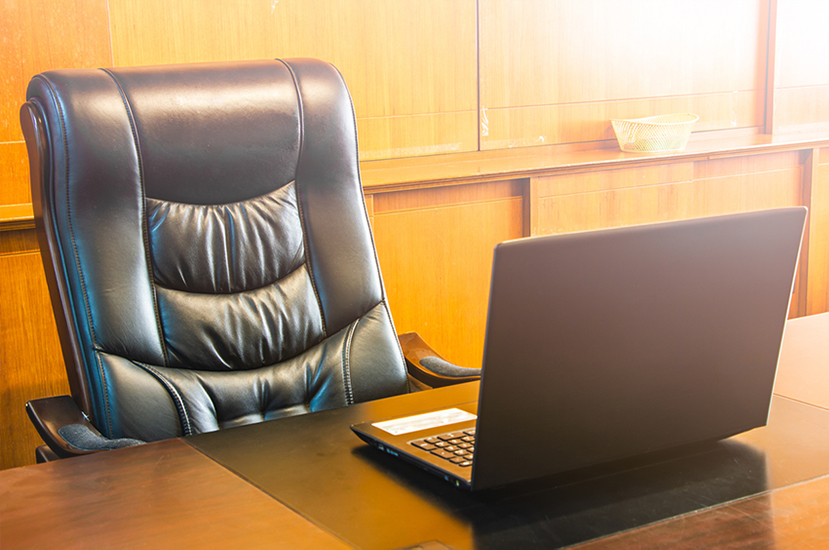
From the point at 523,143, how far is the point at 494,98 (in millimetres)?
236

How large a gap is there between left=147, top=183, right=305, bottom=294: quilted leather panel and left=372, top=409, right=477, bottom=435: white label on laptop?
0.56 meters

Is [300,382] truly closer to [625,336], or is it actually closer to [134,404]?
[134,404]

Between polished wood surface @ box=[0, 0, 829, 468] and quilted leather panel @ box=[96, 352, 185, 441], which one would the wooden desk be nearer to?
quilted leather panel @ box=[96, 352, 185, 441]

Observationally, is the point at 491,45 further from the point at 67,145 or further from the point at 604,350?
the point at 604,350

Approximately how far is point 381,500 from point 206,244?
2.52 feet

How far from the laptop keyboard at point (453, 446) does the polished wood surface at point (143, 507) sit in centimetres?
18

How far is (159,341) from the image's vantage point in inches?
54.1

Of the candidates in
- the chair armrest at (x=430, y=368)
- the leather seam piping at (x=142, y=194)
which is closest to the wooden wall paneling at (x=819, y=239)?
the chair armrest at (x=430, y=368)

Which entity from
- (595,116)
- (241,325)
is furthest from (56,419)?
(595,116)

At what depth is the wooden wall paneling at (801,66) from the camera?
3799mm

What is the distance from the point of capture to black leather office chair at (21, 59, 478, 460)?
1330 mm

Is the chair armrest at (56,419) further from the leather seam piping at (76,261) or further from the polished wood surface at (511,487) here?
the polished wood surface at (511,487)

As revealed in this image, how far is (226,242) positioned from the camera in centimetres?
147

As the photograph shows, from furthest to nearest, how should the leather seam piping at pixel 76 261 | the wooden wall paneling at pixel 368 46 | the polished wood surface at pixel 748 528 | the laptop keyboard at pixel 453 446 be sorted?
1. the wooden wall paneling at pixel 368 46
2. the leather seam piping at pixel 76 261
3. the laptop keyboard at pixel 453 446
4. the polished wood surface at pixel 748 528
